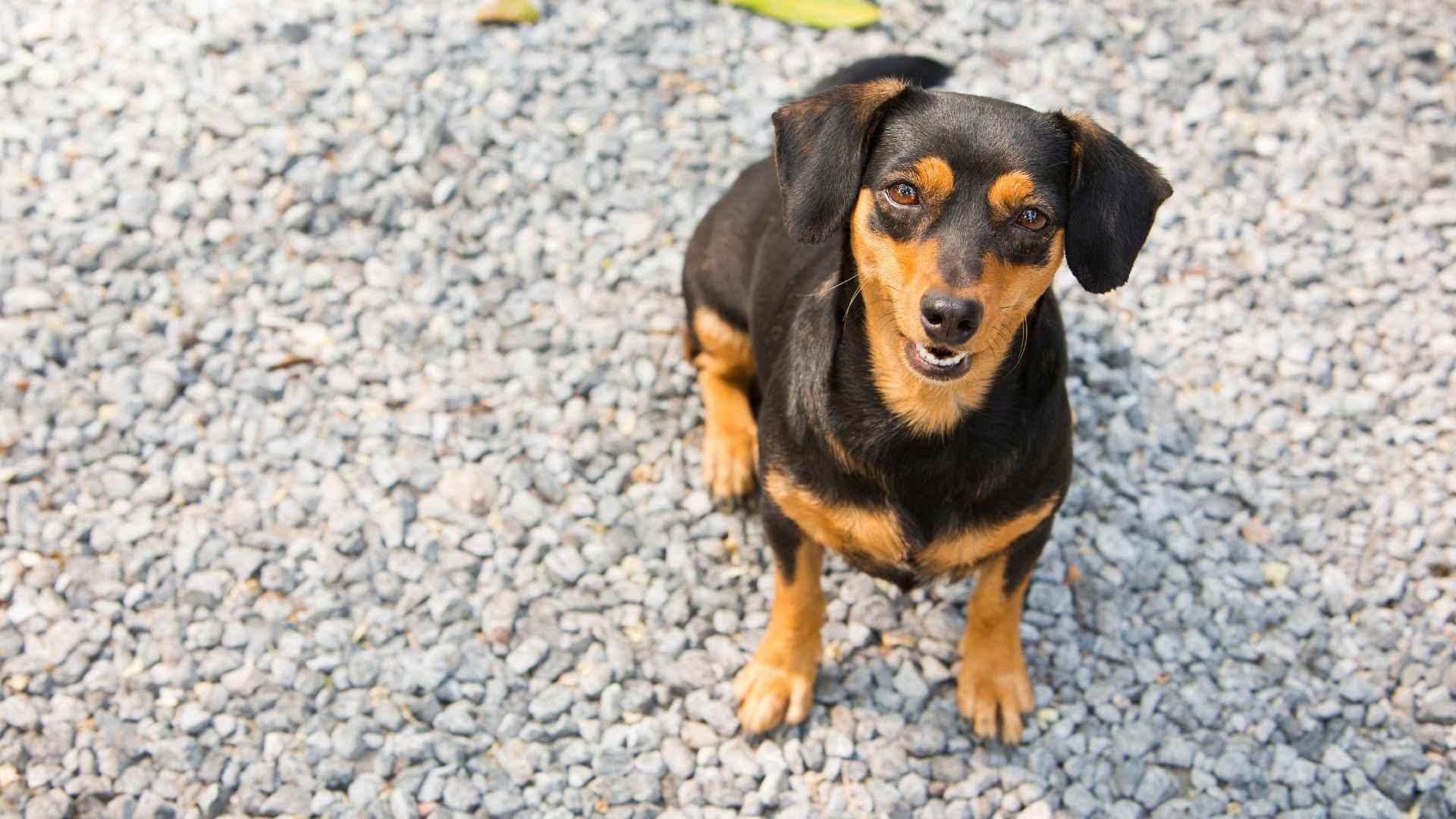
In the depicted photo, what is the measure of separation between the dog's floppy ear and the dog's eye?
0.26 ft

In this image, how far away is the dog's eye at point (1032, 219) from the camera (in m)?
3.13

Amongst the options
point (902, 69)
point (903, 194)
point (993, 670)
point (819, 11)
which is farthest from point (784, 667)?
point (819, 11)

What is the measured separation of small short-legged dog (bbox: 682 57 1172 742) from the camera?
3119mm

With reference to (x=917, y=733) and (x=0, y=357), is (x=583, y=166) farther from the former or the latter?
(x=917, y=733)

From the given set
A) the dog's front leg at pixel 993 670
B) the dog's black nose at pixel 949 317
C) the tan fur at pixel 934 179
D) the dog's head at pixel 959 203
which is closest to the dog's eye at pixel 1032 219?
the dog's head at pixel 959 203

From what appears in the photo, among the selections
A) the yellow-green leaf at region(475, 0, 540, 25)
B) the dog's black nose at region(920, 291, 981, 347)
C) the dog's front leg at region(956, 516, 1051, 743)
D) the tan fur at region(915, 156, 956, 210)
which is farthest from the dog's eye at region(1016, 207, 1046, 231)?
the yellow-green leaf at region(475, 0, 540, 25)

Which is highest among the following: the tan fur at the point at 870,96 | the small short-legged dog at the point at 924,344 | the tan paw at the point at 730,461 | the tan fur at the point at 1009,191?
the tan fur at the point at 870,96

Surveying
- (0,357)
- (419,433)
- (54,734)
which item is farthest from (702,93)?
(54,734)

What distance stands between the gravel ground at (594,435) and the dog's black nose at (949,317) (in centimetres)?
168

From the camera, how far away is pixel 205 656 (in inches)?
166

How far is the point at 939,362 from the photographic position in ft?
10.6

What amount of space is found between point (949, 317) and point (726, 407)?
195 cm

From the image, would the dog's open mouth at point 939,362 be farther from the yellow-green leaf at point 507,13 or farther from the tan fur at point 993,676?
the yellow-green leaf at point 507,13

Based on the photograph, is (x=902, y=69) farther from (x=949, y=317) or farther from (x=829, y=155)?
(x=949, y=317)
